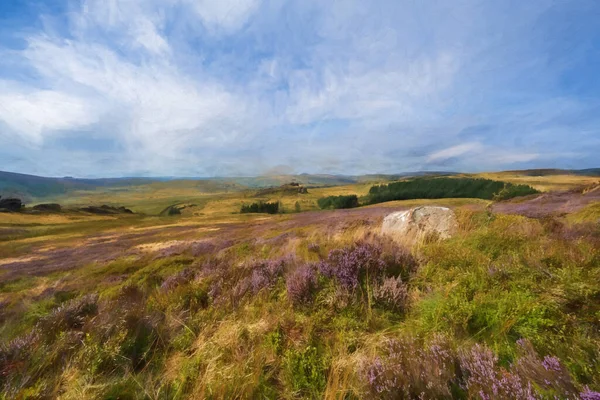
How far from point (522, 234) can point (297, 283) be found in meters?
5.40

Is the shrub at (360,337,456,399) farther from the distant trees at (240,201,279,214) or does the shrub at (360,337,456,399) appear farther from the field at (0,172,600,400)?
the distant trees at (240,201,279,214)

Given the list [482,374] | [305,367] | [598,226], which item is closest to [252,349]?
[305,367]

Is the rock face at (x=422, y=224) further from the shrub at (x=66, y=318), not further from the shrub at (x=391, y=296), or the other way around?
the shrub at (x=66, y=318)

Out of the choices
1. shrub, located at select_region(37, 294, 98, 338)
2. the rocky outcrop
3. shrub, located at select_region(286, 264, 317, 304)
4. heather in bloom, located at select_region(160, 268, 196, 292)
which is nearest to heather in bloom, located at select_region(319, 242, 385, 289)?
shrub, located at select_region(286, 264, 317, 304)

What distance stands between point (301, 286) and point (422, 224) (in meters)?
7.13

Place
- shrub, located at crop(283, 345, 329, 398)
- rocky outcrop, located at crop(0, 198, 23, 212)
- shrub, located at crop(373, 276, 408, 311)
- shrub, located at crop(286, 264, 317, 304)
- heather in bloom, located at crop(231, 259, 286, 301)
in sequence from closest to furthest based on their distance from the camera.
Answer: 1. shrub, located at crop(283, 345, 329, 398)
2. shrub, located at crop(373, 276, 408, 311)
3. shrub, located at crop(286, 264, 317, 304)
4. heather in bloom, located at crop(231, 259, 286, 301)
5. rocky outcrop, located at crop(0, 198, 23, 212)

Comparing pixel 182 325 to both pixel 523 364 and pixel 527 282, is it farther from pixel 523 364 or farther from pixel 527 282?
pixel 527 282

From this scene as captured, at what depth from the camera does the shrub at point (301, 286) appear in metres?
4.56

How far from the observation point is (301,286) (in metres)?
4.65

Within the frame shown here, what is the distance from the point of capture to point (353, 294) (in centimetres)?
445

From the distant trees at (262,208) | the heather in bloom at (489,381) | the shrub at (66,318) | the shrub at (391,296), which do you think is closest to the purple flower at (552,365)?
the heather in bloom at (489,381)

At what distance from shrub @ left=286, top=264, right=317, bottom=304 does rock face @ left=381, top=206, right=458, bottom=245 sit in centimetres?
405

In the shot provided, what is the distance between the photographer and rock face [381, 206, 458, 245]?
8.60m

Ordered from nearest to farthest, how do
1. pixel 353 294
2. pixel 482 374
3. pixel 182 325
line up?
pixel 482 374 → pixel 182 325 → pixel 353 294
